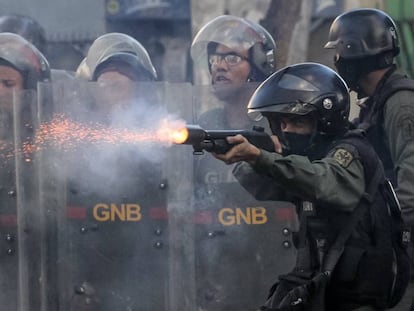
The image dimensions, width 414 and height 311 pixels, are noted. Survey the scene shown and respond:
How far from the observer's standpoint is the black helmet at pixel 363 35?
5594mm

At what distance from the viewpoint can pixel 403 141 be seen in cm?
510

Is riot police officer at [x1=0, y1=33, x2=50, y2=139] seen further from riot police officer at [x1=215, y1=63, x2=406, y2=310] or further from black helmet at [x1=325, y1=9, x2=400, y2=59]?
riot police officer at [x1=215, y1=63, x2=406, y2=310]

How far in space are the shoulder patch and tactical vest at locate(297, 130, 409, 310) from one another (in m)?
0.03

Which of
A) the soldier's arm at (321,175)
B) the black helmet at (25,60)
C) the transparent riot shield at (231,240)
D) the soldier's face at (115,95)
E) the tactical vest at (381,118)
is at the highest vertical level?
the black helmet at (25,60)

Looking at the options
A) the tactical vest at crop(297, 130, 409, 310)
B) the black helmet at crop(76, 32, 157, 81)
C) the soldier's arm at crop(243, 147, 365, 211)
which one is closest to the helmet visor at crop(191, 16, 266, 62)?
the black helmet at crop(76, 32, 157, 81)

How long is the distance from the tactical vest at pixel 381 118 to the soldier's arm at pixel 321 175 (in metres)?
0.93

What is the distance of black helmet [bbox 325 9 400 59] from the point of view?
5594 millimetres

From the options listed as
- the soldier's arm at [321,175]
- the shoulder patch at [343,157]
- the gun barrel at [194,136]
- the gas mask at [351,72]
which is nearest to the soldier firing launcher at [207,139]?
the gun barrel at [194,136]

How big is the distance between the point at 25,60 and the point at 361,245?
2955 millimetres

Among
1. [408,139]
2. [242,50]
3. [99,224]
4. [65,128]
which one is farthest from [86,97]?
[408,139]

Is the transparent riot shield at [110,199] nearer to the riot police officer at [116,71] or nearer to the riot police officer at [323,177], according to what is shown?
the riot police officer at [116,71]

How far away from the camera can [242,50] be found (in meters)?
6.44

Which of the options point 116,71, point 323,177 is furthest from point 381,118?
point 116,71

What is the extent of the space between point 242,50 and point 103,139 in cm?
124
